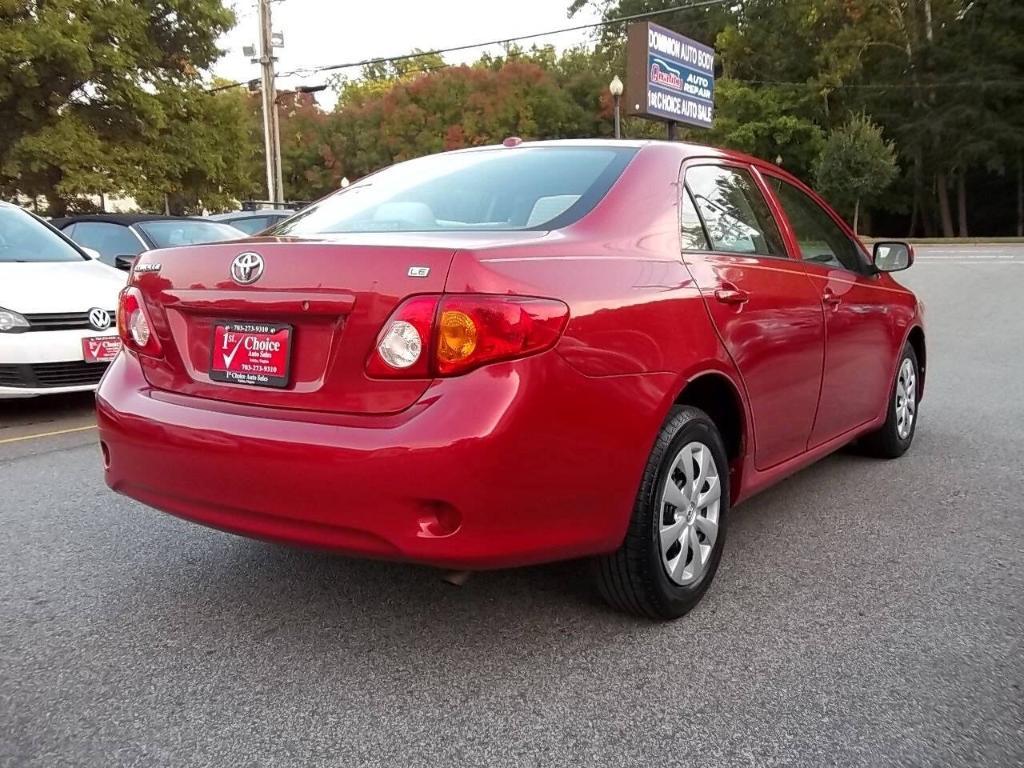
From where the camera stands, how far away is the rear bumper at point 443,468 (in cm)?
241

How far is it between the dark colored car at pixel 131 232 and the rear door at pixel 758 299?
7.01 metres

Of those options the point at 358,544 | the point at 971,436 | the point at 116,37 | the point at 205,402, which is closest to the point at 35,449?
the point at 205,402

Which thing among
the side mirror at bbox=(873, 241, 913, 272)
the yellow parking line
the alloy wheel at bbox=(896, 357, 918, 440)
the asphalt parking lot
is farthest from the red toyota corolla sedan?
the yellow parking line

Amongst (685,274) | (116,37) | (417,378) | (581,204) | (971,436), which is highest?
(116,37)

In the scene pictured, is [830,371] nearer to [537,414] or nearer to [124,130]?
[537,414]

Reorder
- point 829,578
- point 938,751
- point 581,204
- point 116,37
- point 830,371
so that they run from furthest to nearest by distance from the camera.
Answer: point 116,37 → point 830,371 → point 829,578 → point 581,204 → point 938,751

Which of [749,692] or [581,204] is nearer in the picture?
[749,692]

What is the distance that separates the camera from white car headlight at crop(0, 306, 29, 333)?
6129 mm

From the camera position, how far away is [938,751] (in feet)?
7.53

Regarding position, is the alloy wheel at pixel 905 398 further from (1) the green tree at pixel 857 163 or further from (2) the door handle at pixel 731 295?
(1) the green tree at pixel 857 163

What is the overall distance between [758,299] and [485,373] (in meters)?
1.42

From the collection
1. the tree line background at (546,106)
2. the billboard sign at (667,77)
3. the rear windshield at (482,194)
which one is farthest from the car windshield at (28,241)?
the billboard sign at (667,77)

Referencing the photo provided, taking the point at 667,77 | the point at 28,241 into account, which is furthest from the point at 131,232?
the point at 667,77

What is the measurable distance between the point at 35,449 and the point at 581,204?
3.96 m
